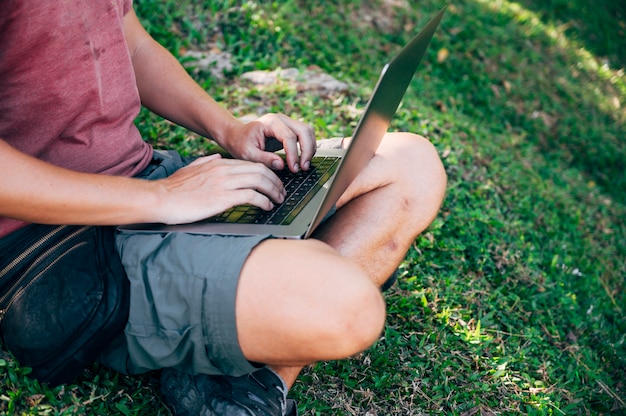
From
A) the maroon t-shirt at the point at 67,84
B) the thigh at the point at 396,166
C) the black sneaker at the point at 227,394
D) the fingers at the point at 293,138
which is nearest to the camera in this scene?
the maroon t-shirt at the point at 67,84

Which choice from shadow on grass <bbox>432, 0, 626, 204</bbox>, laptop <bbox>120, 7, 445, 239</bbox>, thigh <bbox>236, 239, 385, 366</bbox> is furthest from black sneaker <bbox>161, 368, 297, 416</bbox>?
shadow on grass <bbox>432, 0, 626, 204</bbox>

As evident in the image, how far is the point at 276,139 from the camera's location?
223 cm

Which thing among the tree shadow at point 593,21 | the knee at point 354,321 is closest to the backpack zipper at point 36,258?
the knee at point 354,321

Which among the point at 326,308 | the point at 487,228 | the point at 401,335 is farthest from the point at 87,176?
the point at 487,228

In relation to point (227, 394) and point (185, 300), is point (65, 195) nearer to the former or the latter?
point (185, 300)

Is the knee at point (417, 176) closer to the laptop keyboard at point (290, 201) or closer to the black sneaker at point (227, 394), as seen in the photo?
the laptop keyboard at point (290, 201)

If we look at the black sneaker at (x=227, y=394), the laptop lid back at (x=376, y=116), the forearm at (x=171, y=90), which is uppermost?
the laptop lid back at (x=376, y=116)

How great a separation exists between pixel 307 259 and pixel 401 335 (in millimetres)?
1191

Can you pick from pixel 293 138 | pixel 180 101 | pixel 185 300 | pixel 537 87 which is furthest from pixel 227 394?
pixel 537 87

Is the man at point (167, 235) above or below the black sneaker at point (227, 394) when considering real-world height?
above

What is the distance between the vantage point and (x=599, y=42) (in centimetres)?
696

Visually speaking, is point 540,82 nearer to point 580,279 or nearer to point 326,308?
point 580,279

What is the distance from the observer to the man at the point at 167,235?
1.57 m

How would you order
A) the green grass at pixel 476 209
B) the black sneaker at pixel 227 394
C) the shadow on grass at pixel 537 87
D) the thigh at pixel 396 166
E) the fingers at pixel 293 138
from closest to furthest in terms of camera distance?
the black sneaker at pixel 227 394
the fingers at pixel 293 138
the thigh at pixel 396 166
the green grass at pixel 476 209
the shadow on grass at pixel 537 87
